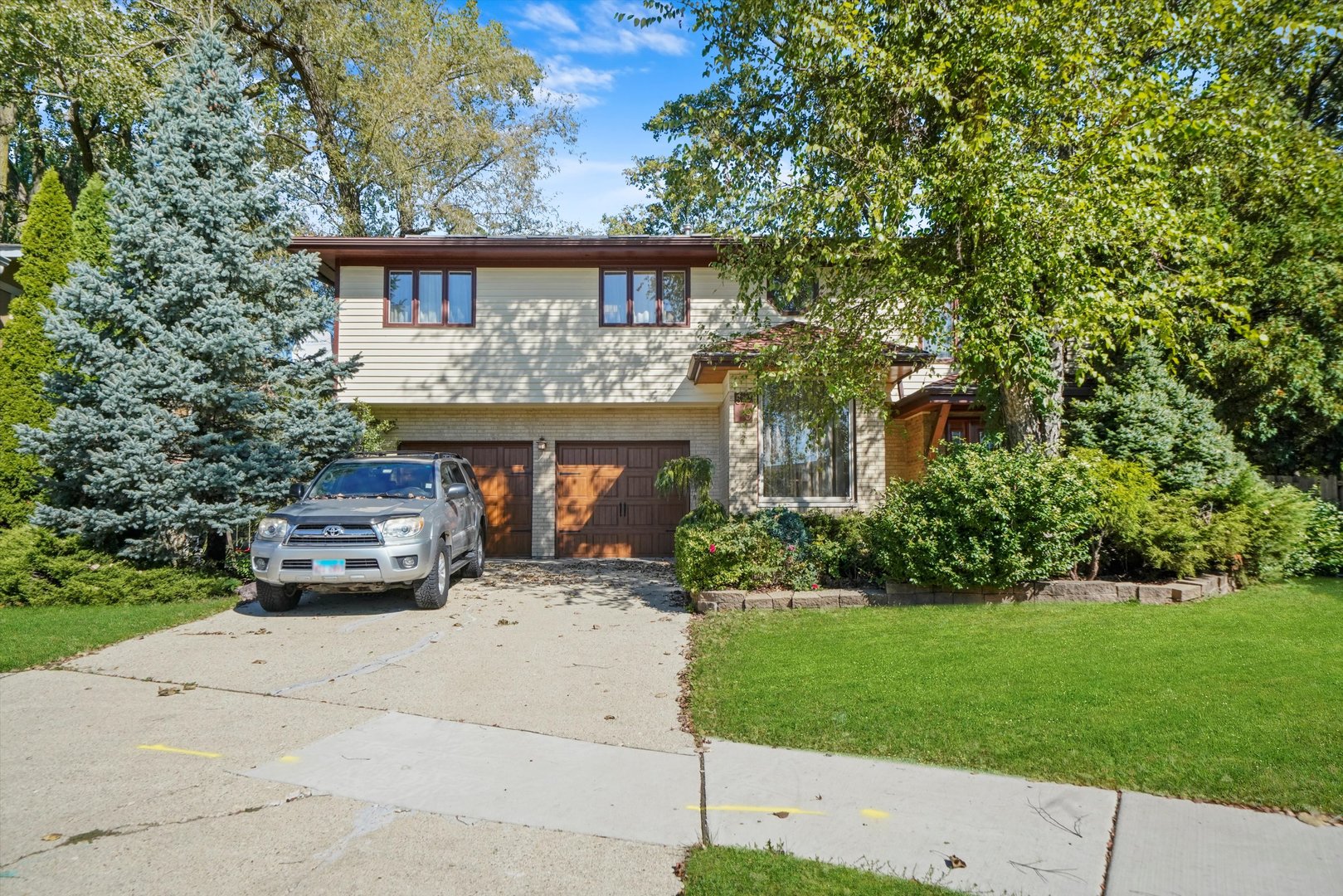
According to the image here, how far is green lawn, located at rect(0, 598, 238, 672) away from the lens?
686 cm

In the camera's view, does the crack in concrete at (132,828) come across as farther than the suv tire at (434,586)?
No

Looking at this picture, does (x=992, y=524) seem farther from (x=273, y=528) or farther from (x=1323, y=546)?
(x=273, y=528)

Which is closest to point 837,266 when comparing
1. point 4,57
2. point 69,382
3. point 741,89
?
point 741,89

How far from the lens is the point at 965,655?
20.7ft

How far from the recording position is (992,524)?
8305 millimetres

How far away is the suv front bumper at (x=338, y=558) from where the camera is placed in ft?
27.0

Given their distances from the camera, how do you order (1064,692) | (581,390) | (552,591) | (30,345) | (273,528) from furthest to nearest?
(581,390), (30,345), (552,591), (273,528), (1064,692)

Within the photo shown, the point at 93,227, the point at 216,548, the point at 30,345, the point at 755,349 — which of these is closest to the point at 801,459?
the point at 755,349

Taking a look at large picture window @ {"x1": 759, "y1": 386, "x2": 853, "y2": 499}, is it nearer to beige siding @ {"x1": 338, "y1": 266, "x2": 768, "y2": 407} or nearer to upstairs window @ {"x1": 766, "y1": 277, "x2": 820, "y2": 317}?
beige siding @ {"x1": 338, "y1": 266, "x2": 768, "y2": 407}

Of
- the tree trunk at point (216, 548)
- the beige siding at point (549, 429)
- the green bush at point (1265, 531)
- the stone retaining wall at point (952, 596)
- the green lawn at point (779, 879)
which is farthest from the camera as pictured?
the beige siding at point (549, 429)

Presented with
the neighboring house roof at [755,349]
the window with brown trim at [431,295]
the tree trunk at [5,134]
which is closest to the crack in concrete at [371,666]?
the neighboring house roof at [755,349]

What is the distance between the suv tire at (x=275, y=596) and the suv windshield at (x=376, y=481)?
3.81 ft

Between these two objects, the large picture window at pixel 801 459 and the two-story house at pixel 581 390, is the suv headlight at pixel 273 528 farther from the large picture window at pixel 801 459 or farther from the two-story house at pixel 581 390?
the large picture window at pixel 801 459

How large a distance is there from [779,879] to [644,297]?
1277cm
